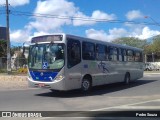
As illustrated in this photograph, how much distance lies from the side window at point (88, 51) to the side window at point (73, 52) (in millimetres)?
505

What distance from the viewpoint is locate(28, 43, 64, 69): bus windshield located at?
16.2 m

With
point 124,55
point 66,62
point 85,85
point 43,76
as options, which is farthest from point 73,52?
point 124,55

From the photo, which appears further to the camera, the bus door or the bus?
the bus door

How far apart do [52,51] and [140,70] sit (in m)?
12.1

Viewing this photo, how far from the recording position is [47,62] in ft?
54.0

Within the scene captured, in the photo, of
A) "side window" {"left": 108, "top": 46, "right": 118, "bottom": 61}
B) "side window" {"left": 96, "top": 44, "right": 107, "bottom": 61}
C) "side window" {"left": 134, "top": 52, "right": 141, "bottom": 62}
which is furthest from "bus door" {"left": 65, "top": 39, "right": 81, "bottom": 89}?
"side window" {"left": 134, "top": 52, "right": 141, "bottom": 62}

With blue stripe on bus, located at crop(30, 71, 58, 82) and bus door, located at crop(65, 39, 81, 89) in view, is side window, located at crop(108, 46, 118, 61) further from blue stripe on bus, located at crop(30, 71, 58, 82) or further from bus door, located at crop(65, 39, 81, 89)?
blue stripe on bus, located at crop(30, 71, 58, 82)

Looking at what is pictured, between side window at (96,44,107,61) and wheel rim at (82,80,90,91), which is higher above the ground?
side window at (96,44,107,61)

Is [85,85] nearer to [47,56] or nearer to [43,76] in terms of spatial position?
[43,76]

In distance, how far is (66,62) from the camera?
639 inches

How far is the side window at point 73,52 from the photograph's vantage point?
54.1 ft

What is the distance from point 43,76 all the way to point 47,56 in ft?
3.20

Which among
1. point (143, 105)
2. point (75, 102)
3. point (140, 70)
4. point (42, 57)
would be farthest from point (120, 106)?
point (140, 70)

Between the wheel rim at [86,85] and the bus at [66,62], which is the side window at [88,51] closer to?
the bus at [66,62]
